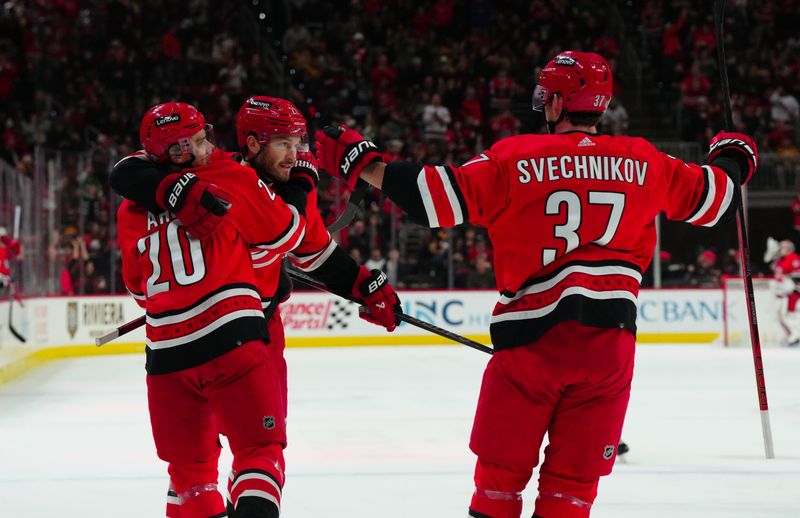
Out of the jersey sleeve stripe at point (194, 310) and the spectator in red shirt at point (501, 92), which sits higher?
the spectator in red shirt at point (501, 92)

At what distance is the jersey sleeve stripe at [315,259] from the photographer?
11.9 ft

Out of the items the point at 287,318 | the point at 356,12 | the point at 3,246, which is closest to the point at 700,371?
the point at 287,318

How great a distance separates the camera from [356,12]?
1714 cm

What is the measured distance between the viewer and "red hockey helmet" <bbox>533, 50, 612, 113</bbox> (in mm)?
2840

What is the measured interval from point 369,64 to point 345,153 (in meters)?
14.2

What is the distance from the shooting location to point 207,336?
2.93 meters

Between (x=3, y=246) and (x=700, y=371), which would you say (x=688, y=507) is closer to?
(x=700, y=371)

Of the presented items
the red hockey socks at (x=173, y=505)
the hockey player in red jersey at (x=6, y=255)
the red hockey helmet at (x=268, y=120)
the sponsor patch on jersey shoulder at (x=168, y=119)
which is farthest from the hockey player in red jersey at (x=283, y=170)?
the hockey player in red jersey at (x=6, y=255)

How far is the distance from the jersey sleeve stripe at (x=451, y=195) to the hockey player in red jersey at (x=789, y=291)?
→ 417 inches

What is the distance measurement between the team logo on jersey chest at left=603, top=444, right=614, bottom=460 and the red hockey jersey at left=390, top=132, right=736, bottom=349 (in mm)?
290

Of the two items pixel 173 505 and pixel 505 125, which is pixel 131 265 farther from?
pixel 505 125

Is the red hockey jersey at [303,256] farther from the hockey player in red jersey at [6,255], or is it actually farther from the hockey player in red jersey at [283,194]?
the hockey player in red jersey at [6,255]

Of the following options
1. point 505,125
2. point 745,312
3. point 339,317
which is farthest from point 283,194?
point 505,125

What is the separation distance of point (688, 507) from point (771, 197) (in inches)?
426
